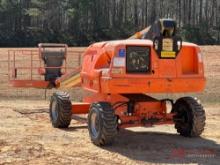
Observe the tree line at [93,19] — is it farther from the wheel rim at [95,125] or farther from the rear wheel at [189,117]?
the wheel rim at [95,125]

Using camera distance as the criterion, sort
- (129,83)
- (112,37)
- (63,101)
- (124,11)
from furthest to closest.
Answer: (124,11) < (112,37) < (63,101) < (129,83)

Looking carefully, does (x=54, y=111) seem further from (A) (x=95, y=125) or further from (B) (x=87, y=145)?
(B) (x=87, y=145)

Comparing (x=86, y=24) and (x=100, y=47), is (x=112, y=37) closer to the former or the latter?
(x=86, y=24)

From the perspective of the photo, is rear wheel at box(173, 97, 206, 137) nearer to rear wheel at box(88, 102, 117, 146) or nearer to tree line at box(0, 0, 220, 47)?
rear wheel at box(88, 102, 117, 146)

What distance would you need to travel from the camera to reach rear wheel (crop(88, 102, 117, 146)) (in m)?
9.98

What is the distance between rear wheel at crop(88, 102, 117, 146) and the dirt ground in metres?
0.16

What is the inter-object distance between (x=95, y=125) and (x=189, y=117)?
2038mm

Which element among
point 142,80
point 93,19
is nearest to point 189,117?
point 142,80

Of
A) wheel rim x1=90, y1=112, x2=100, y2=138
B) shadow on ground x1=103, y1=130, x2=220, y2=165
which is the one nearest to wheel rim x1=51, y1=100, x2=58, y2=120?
shadow on ground x1=103, y1=130, x2=220, y2=165

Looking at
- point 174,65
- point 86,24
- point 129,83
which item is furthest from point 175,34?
point 86,24

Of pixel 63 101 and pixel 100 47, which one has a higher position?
pixel 100 47

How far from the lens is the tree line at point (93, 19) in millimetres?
77125

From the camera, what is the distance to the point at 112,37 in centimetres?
7712

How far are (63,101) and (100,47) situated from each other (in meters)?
1.99
